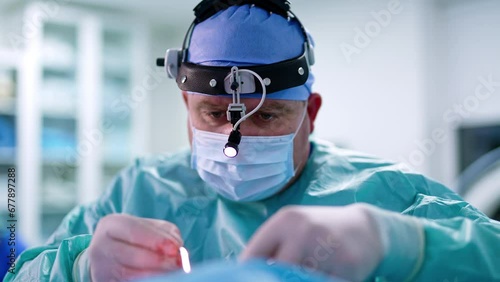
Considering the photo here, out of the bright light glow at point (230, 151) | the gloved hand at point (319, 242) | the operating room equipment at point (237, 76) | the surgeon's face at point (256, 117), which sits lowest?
the gloved hand at point (319, 242)

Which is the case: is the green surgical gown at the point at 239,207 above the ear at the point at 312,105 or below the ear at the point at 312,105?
below

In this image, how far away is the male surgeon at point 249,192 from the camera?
973 millimetres

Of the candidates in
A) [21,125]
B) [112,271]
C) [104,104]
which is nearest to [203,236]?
[112,271]

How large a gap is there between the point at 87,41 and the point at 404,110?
2.80 meters

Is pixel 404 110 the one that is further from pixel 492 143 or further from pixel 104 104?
pixel 104 104

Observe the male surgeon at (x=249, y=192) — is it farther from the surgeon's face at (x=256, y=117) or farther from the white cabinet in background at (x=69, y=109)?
the white cabinet in background at (x=69, y=109)

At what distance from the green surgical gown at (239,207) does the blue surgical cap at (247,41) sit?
0.89 feet

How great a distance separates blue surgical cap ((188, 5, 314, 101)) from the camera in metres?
1.39

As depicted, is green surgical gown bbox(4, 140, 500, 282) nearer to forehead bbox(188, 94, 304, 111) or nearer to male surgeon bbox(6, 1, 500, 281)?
male surgeon bbox(6, 1, 500, 281)

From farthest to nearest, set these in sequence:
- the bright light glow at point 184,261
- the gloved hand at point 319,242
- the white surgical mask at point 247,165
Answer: the white surgical mask at point 247,165 → the bright light glow at point 184,261 → the gloved hand at point 319,242

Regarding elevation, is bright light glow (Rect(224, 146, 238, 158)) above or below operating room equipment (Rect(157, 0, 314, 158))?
below

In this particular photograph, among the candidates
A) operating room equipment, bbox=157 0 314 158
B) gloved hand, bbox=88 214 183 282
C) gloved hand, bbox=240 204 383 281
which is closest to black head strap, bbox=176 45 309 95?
operating room equipment, bbox=157 0 314 158

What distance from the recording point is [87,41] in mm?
4945

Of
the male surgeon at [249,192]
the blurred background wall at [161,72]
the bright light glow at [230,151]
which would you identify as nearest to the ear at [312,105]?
the male surgeon at [249,192]
